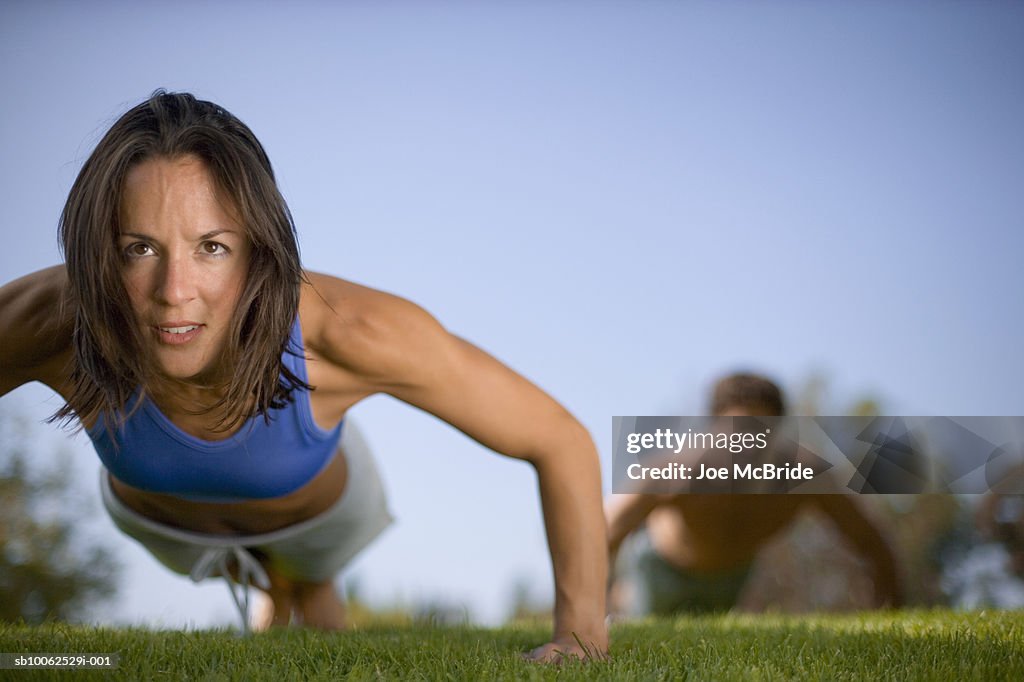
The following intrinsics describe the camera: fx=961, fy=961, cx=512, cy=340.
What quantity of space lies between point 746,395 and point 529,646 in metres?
2.48

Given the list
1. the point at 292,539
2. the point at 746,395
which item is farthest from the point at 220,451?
the point at 746,395

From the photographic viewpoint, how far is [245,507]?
2348mm

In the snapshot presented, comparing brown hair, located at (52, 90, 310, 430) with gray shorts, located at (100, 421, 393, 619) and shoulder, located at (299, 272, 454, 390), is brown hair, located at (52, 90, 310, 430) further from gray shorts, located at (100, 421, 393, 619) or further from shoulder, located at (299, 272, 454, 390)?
gray shorts, located at (100, 421, 393, 619)

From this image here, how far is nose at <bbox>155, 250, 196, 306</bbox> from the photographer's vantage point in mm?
1585

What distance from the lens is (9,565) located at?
16.9 ft

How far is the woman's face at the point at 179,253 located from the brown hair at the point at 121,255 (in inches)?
0.8

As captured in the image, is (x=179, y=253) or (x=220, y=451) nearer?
(x=179, y=253)

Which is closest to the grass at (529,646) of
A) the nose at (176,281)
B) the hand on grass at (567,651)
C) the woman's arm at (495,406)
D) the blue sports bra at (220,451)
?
the hand on grass at (567,651)

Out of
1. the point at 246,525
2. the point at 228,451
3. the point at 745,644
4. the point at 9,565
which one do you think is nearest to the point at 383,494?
the point at 246,525

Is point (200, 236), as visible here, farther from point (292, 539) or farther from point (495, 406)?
point (292, 539)

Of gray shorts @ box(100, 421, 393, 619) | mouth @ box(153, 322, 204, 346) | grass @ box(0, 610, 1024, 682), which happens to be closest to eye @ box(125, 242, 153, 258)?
mouth @ box(153, 322, 204, 346)

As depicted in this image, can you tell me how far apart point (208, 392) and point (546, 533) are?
0.73 m

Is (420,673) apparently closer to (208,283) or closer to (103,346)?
(208,283)

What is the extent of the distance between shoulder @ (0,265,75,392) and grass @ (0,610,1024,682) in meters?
0.52
